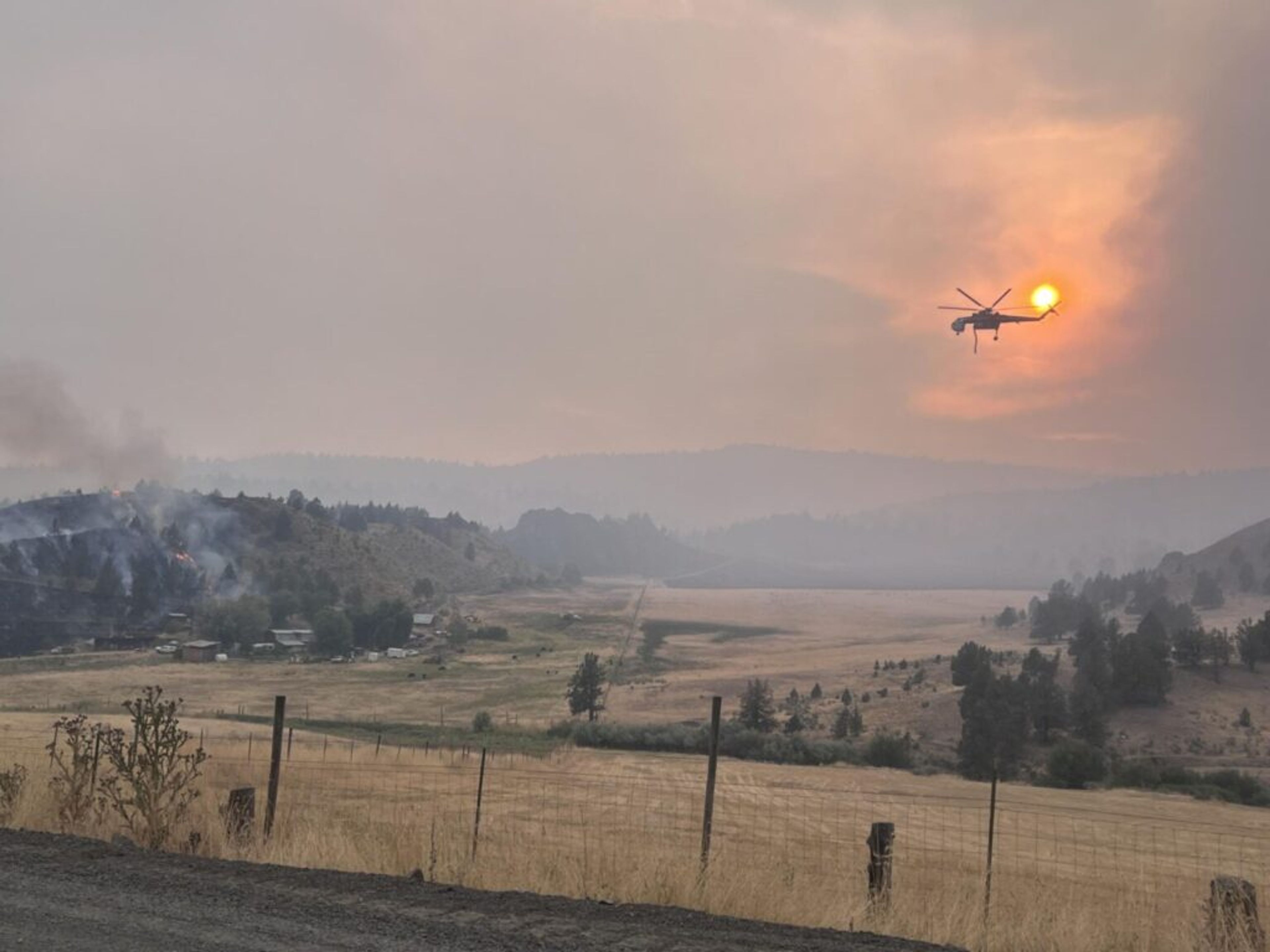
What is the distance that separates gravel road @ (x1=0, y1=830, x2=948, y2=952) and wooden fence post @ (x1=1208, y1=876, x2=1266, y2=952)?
3.11 m

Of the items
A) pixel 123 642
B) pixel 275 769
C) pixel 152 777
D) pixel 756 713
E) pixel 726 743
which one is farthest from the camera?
pixel 123 642

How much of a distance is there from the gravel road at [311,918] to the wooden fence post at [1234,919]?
3106 millimetres

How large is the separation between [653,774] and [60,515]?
7365 inches

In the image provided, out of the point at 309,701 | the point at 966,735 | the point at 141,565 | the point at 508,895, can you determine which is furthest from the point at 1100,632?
the point at 141,565

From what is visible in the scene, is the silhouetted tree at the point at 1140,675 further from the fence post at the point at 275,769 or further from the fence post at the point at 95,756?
the fence post at the point at 95,756

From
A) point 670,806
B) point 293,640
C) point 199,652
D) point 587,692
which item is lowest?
point 199,652

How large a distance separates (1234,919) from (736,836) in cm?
2257

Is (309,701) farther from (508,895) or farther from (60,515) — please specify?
(60,515)

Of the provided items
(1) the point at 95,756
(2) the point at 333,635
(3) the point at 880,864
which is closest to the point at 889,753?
(3) the point at 880,864

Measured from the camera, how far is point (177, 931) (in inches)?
330

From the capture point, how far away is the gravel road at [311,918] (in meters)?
8.29

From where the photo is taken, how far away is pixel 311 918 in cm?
893

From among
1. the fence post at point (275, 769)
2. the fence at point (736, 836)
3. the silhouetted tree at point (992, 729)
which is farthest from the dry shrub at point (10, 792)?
the silhouetted tree at point (992, 729)

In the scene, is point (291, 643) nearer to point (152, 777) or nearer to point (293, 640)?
point (293, 640)
